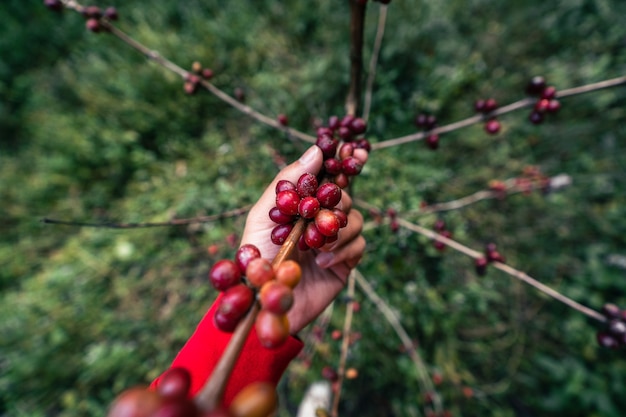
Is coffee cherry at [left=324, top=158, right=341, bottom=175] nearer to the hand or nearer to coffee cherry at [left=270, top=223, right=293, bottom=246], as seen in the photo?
the hand

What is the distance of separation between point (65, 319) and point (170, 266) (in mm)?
1160

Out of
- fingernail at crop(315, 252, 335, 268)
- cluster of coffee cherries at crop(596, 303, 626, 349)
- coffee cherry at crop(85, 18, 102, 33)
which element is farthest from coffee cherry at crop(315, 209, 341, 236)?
coffee cherry at crop(85, 18, 102, 33)

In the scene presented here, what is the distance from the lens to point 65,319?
324 centimetres

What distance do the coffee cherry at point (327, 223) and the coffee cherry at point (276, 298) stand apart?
8.2 inches

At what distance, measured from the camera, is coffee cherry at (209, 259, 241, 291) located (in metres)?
0.65

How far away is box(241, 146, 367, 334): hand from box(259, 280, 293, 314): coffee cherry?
486mm

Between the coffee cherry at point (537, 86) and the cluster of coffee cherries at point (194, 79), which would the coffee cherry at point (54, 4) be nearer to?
the cluster of coffee cherries at point (194, 79)

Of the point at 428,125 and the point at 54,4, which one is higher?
the point at 54,4

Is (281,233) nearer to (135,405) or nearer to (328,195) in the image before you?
(328,195)

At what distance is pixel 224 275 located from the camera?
65 cm

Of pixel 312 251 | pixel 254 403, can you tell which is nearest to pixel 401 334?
pixel 312 251

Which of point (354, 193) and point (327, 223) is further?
point (354, 193)

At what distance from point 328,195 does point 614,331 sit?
1.50 m

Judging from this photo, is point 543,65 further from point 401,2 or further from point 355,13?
point 355,13
